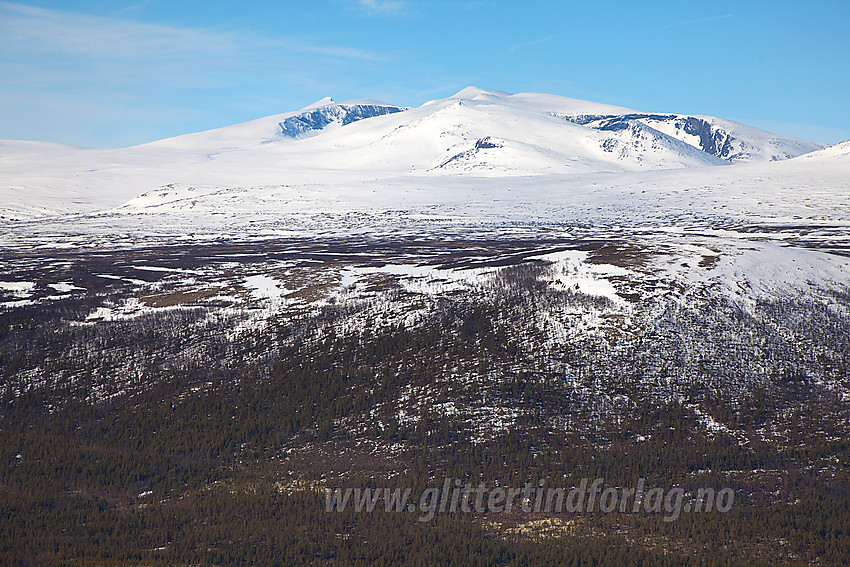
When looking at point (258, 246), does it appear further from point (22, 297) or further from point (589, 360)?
point (589, 360)

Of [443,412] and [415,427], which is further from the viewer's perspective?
[443,412]

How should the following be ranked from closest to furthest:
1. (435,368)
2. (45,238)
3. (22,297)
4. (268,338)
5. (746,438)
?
(746,438) → (435,368) → (268,338) → (22,297) → (45,238)

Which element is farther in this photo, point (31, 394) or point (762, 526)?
point (31, 394)

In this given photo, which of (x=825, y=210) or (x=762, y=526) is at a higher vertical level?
(x=825, y=210)

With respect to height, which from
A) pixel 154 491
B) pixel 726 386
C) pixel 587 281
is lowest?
pixel 154 491

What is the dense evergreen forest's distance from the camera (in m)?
31.7

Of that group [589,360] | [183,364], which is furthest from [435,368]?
[183,364]

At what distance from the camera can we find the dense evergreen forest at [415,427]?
3169 centimetres

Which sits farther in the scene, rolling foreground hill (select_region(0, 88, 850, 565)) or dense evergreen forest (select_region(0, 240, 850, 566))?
rolling foreground hill (select_region(0, 88, 850, 565))

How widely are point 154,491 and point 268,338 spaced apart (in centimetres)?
2135

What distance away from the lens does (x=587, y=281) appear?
65250 millimetres

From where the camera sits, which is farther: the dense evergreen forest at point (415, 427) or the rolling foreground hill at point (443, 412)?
the rolling foreground hill at point (443, 412)

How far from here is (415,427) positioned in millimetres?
43594

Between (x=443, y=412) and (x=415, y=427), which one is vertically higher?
(x=443, y=412)
